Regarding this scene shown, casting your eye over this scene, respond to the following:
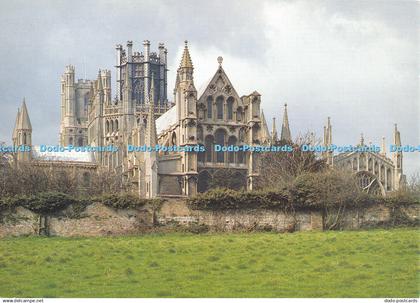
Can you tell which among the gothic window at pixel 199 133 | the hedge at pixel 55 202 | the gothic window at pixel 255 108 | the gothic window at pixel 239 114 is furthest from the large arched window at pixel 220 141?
the hedge at pixel 55 202

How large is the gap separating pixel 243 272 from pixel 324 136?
43934mm

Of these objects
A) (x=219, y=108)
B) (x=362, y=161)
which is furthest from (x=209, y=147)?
(x=362, y=161)

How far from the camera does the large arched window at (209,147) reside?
58.1 metres

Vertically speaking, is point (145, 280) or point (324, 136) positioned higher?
point (324, 136)

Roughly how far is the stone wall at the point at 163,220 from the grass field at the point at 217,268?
4.96 meters

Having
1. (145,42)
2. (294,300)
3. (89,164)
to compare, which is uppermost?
(145,42)

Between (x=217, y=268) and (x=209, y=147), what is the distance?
3940 cm

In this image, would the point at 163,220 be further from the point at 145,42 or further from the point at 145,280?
the point at 145,42

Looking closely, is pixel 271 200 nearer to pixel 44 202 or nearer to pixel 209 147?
pixel 44 202

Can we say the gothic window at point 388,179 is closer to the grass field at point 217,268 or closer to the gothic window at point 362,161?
the gothic window at point 362,161

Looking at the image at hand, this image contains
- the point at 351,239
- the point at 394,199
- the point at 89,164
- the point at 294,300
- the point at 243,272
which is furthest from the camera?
the point at 89,164

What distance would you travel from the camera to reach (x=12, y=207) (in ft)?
103

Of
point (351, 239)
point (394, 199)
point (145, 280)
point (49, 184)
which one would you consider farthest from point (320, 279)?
point (49, 184)

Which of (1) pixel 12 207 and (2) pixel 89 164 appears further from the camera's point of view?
(2) pixel 89 164
